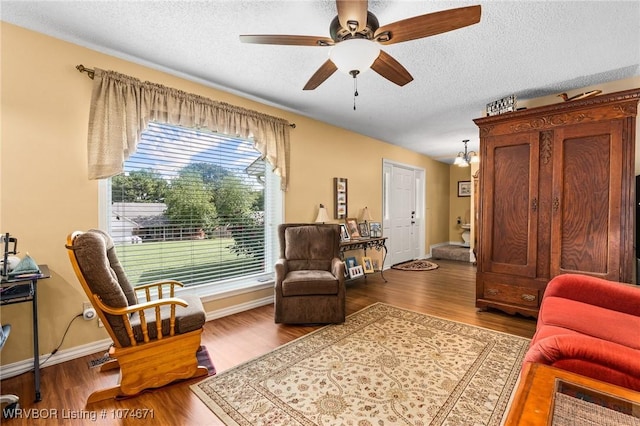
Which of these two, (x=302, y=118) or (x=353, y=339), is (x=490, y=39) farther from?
(x=353, y=339)

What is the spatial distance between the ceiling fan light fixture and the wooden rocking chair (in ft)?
5.91

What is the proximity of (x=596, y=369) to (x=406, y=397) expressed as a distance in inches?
38.9

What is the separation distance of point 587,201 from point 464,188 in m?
5.13

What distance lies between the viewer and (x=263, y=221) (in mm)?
3662

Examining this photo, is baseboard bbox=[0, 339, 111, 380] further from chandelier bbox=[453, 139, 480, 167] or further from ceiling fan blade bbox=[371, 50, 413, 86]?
chandelier bbox=[453, 139, 480, 167]

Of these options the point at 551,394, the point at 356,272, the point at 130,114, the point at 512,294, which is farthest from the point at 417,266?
the point at 130,114

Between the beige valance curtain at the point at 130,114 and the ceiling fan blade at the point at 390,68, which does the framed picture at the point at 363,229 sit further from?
the ceiling fan blade at the point at 390,68

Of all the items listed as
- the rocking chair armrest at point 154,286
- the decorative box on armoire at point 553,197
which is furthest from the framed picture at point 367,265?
the rocking chair armrest at point 154,286

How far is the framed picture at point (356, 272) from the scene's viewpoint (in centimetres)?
438

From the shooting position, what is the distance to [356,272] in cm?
443

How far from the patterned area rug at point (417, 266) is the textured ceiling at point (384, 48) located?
3.15 metres

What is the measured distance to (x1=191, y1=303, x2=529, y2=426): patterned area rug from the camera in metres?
1.65

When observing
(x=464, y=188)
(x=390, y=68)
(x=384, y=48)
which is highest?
(x=384, y=48)

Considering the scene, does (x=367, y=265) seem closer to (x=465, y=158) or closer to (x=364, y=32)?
(x=465, y=158)
